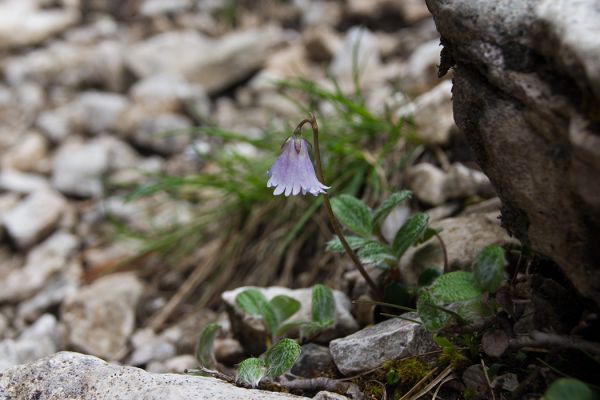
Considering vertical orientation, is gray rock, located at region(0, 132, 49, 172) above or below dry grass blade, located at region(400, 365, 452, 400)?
below

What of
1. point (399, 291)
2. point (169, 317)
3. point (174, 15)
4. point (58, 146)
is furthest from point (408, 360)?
point (174, 15)

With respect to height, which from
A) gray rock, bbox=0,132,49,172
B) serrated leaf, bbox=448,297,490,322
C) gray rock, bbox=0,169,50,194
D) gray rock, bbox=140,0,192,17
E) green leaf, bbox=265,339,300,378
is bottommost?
gray rock, bbox=0,169,50,194

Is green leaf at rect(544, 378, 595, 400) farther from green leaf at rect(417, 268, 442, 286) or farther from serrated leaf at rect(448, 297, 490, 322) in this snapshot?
green leaf at rect(417, 268, 442, 286)

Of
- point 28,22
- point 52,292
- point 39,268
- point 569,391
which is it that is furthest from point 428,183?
point 28,22

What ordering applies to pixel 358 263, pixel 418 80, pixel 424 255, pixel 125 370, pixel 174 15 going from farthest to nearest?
pixel 174 15
pixel 418 80
pixel 424 255
pixel 358 263
pixel 125 370

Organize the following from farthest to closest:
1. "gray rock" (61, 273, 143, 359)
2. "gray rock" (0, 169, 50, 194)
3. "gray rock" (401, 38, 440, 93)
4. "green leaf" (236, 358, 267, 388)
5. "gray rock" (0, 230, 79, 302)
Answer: "gray rock" (0, 169, 50, 194)
"gray rock" (401, 38, 440, 93)
"gray rock" (0, 230, 79, 302)
"gray rock" (61, 273, 143, 359)
"green leaf" (236, 358, 267, 388)

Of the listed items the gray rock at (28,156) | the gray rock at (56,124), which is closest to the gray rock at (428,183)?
the gray rock at (28,156)

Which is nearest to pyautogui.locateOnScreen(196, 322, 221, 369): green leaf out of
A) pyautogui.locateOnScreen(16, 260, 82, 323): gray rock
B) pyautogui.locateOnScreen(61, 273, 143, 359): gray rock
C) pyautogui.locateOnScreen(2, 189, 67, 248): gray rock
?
pyautogui.locateOnScreen(61, 273, 143, 359): gray rock

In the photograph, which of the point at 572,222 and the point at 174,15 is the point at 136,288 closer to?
the point at 572,222
